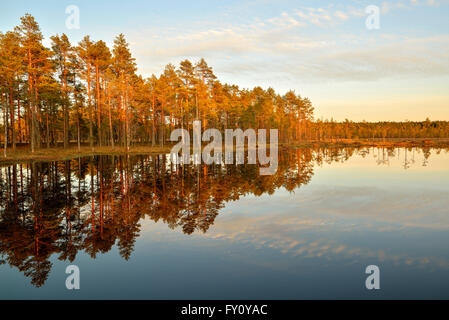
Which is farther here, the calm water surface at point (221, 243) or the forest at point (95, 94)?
A: the forest at point (95, 94)

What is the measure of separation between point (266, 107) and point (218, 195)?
72.4 m

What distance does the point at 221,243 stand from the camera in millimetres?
7895

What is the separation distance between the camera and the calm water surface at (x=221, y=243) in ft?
18.2

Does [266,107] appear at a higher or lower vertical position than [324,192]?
higher

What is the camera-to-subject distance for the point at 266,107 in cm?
8325

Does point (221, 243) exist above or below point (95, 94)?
below

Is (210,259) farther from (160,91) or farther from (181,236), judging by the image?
(160,91)

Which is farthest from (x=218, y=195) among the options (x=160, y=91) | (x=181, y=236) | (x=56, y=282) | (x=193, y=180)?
(x=160, y=91)

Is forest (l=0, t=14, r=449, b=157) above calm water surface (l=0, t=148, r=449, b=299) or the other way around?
above

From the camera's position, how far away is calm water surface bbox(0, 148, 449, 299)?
218 inches

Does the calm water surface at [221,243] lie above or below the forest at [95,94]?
below

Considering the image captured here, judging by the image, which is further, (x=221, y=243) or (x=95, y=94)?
(x=95, y=94)

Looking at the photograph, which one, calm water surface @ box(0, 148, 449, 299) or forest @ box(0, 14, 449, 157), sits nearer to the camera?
calm water surface @ box(0, 148, 449, 299)
